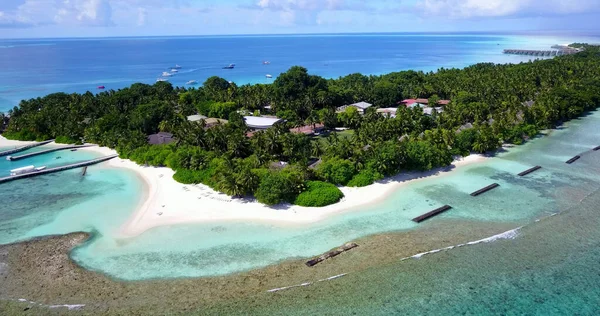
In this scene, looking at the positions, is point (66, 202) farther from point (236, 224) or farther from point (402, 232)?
point (402, 232)

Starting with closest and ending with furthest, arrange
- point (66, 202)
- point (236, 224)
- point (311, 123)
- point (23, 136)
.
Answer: point (236, 224) → point (66, 202) → point (23, 136) → point (311, 123)

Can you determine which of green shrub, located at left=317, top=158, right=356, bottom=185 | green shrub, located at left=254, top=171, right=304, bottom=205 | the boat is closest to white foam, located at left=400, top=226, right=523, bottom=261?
green shrub, located at left=254, top=171, right=304, bottom=205

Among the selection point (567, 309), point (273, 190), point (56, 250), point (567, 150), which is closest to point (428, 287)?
point (567, 309)

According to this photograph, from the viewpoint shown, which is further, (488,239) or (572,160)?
(572,160)

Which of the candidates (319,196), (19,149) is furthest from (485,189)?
(19,149)

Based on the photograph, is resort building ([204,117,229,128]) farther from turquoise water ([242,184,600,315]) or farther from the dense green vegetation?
turquoise water ([242,184,600,315])

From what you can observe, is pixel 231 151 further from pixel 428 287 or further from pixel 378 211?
pixel 428 287

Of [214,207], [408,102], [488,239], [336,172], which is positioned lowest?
[488,239]
